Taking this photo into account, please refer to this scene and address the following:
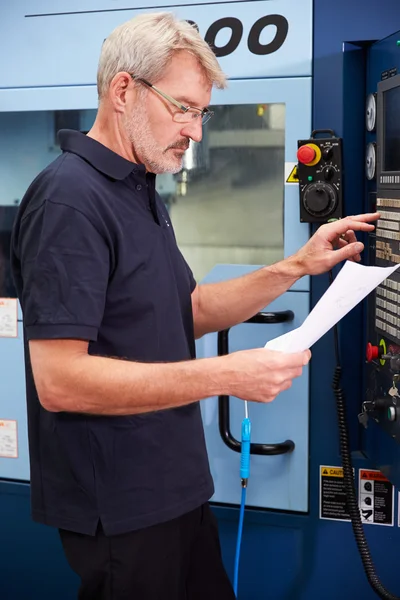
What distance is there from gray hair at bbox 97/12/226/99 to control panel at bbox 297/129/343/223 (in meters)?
0.51

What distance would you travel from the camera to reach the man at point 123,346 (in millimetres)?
1391

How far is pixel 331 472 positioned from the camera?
2213 millimetres

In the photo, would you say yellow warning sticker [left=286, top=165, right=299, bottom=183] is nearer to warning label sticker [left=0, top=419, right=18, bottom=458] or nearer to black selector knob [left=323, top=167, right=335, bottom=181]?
black selector knob [left=323, top=167, right=335, bottom=181]

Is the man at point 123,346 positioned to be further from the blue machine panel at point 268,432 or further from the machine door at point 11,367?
the machine door at point 11,367

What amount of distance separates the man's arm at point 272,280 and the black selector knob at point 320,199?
0.55ft

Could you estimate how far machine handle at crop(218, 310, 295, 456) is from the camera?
2121 millimetres

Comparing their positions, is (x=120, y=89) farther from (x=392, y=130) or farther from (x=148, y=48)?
(x=392, y=130)

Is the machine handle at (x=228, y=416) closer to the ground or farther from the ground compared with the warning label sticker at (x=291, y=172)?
closer to the ground

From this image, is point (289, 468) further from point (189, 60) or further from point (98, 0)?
point (98, 0)

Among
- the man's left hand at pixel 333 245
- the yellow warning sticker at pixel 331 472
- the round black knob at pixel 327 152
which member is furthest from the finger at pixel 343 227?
the yellow warning sticker at pixel 331 472

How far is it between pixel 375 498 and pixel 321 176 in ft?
3.17

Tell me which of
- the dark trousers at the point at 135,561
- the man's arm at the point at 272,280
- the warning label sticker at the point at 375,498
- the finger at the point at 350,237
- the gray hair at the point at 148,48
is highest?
the gray hair at the point at 148,48

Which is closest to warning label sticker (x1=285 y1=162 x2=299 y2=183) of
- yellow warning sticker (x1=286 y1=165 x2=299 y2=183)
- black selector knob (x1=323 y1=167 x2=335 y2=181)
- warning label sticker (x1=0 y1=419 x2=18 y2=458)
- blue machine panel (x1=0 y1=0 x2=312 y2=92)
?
yellow warning sticker (x1=286 y1=165 x2=299 y2=183)

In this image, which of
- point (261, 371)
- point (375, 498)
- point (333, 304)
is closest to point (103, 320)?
point (261, 371)
